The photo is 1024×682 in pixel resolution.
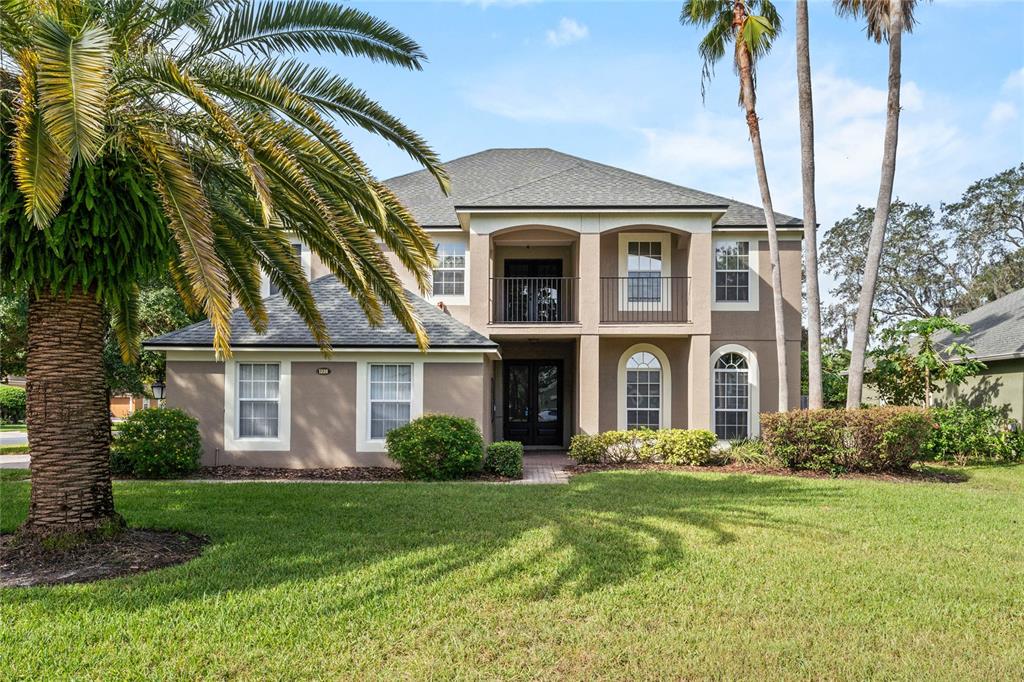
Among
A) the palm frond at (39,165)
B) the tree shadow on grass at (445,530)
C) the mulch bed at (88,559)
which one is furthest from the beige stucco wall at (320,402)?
the palm frond at (39,165)

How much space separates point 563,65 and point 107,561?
10061mm

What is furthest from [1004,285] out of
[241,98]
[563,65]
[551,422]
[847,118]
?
[241,98]

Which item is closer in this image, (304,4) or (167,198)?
(167,198)

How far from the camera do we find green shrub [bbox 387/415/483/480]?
1202 cm

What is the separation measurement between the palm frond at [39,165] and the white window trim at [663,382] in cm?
1369

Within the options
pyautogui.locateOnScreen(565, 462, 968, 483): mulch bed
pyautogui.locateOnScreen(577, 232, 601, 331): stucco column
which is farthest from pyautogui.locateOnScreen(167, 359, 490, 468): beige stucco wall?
pyautogui.locateOnScreen(577, 232, 601, 331): stucco column

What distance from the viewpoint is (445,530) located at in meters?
7.89

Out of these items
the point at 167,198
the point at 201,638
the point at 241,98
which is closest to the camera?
the point at 201,638

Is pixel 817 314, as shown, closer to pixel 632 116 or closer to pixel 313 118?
pixel 632 116

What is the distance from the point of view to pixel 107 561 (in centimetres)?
629

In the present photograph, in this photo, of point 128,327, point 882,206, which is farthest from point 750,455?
point 128,327

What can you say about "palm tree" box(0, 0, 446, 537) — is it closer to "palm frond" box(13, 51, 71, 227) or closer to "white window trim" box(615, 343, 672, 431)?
"palm frond" box(13, 51, 71, 227)

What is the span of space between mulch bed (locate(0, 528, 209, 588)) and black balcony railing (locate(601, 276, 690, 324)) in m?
→ 11.7

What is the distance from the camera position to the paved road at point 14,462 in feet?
46.7
